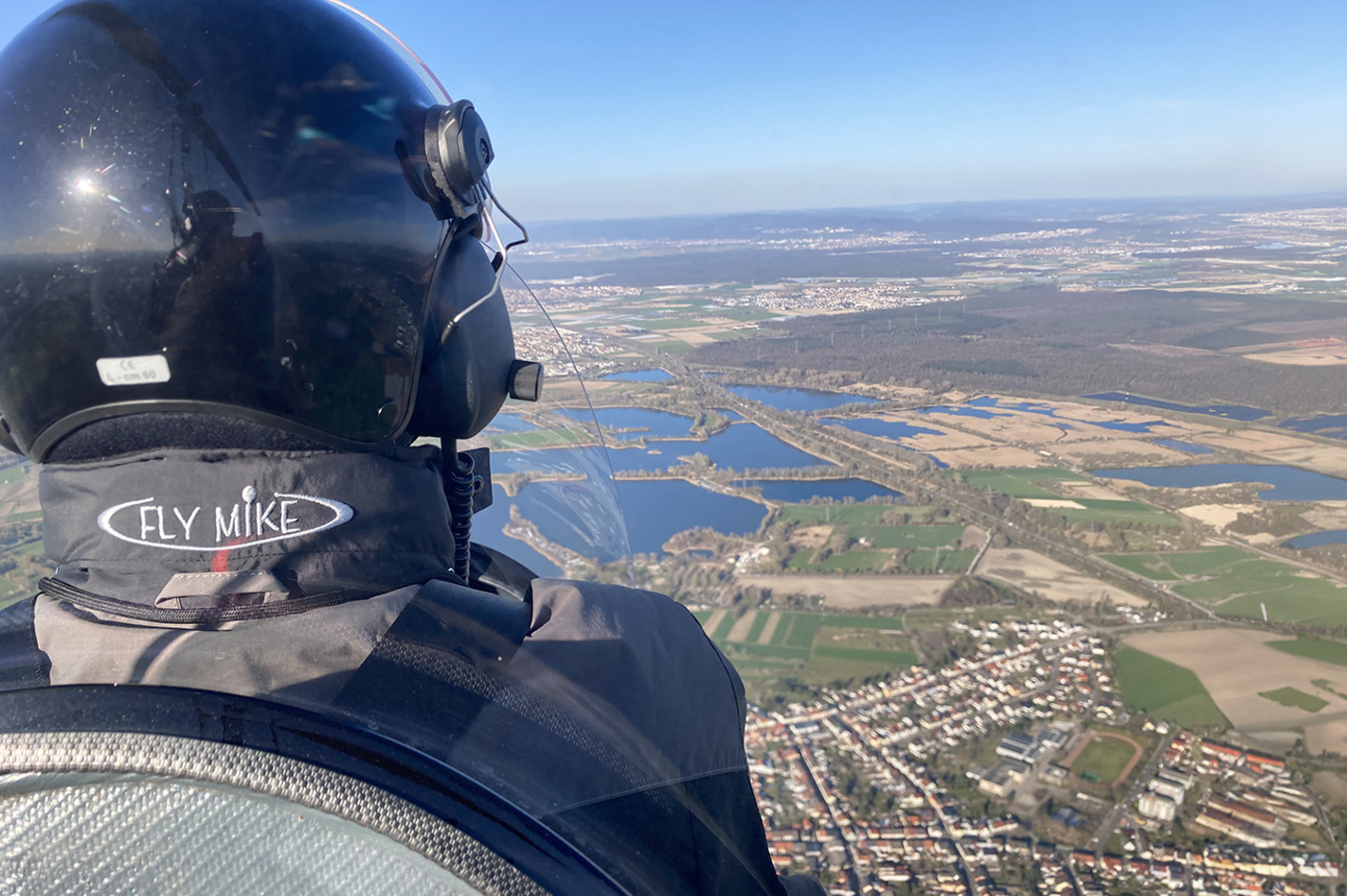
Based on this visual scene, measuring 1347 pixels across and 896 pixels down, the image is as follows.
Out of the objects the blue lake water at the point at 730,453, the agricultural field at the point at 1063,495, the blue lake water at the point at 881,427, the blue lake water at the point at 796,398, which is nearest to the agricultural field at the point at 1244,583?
the agricultural field at the point at 1063,495

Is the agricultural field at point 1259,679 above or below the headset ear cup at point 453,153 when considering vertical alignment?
below

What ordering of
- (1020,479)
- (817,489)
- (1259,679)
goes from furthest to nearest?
(1020,479) < (817,489) < (1259,679)

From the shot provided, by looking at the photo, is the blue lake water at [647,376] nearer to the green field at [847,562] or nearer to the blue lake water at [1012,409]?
the green field at [847,562]

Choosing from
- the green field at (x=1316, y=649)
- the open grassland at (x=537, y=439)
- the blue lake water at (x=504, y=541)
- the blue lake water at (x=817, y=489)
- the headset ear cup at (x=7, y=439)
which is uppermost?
the headset ear cup at (x=7, y=439)

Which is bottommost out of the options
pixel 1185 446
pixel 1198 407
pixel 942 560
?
pixel 942 560

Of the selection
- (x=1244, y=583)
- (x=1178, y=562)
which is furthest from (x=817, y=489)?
(x=1244, y=583)

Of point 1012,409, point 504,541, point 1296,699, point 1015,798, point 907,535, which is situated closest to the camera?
point 504,541

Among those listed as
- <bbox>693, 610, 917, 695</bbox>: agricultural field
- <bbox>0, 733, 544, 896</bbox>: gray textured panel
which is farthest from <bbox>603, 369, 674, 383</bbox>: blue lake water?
<bbox>0, 733, 544, 896</bbox>: gray textured panel

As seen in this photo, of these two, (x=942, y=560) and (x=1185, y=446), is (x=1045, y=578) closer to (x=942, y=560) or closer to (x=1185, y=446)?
(x=942, y=560)
